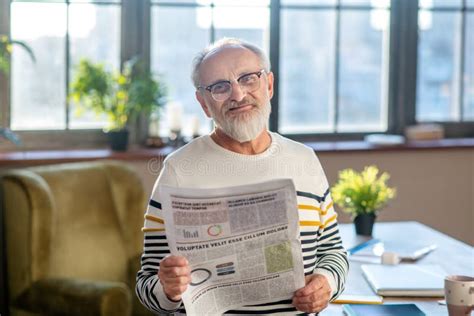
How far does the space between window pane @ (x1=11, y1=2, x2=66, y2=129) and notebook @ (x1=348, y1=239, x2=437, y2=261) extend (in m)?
1.77

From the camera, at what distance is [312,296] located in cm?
173

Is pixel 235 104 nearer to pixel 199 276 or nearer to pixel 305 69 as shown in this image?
pixel 199 276

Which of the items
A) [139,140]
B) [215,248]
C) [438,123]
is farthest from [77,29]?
[215,248]

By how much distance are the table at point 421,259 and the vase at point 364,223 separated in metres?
0.03

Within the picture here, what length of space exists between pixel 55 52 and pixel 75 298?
1.37 meters

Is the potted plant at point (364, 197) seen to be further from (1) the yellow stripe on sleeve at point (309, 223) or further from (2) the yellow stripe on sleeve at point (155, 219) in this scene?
(2) the yellow stripe on sleeve at point (155, 219)

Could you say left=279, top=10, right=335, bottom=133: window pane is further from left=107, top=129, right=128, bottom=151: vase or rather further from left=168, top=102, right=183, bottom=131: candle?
left=107, top=129, right=128, bottom=151: vase

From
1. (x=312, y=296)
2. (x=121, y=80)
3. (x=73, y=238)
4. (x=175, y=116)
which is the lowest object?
(x=73, y=238)

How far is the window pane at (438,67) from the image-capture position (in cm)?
433

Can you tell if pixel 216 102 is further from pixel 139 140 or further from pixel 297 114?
pixel 297 114

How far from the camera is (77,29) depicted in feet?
12.4

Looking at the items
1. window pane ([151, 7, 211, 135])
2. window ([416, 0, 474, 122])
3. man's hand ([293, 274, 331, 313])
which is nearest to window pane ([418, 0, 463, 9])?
window ([416, 0, 474, 122])

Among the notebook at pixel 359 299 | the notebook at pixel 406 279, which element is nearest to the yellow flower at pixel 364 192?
the notebook at pixel 406 279

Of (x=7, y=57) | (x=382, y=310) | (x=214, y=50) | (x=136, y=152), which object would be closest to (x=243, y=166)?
(x=214, y=50)
